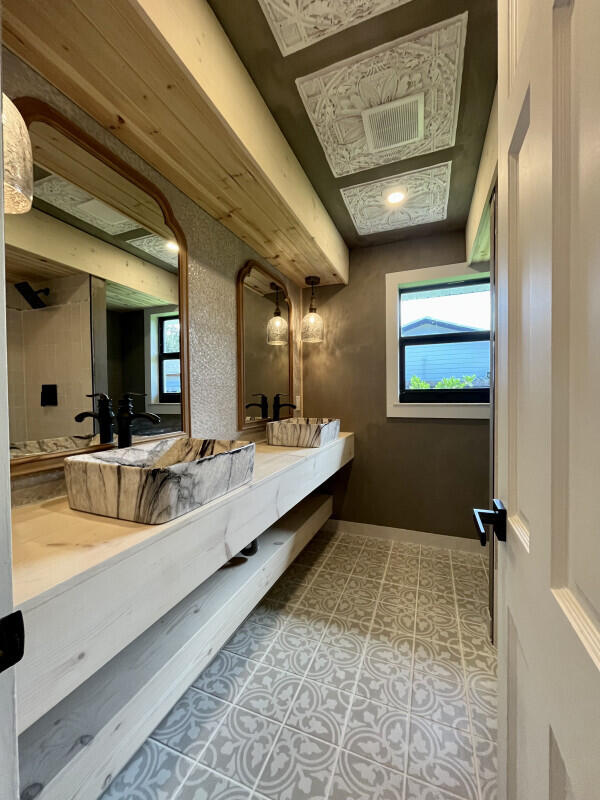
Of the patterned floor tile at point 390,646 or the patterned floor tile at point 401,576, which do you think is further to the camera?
the patterned floor tile at point 401,576

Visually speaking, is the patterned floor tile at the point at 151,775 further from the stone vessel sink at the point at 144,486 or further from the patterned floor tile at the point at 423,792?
the stone vessel sink at the point at 144,486

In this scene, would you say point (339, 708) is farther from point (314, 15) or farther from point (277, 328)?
point (314, 15)

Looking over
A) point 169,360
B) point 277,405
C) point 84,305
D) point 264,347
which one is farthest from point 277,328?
point 84,305

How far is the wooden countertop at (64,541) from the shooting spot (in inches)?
24.3

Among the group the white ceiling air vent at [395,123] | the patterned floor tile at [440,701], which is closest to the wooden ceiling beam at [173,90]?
the white ceiling air vent at [395,123]

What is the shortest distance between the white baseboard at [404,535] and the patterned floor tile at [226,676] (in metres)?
1.44

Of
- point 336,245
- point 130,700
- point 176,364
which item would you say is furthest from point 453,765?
point 336,245

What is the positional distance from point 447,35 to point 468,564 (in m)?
2.80

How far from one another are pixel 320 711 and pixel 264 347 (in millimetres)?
1923

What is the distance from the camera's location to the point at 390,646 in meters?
1.56

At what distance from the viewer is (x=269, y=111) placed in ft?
4.59

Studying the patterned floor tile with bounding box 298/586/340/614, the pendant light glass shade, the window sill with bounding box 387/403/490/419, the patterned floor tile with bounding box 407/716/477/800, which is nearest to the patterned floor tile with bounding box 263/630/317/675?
the patterned floor tile with bounding box 298/586/340/614

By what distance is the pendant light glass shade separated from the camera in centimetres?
68

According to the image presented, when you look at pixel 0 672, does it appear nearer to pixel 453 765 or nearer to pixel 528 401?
pixel 528 401
